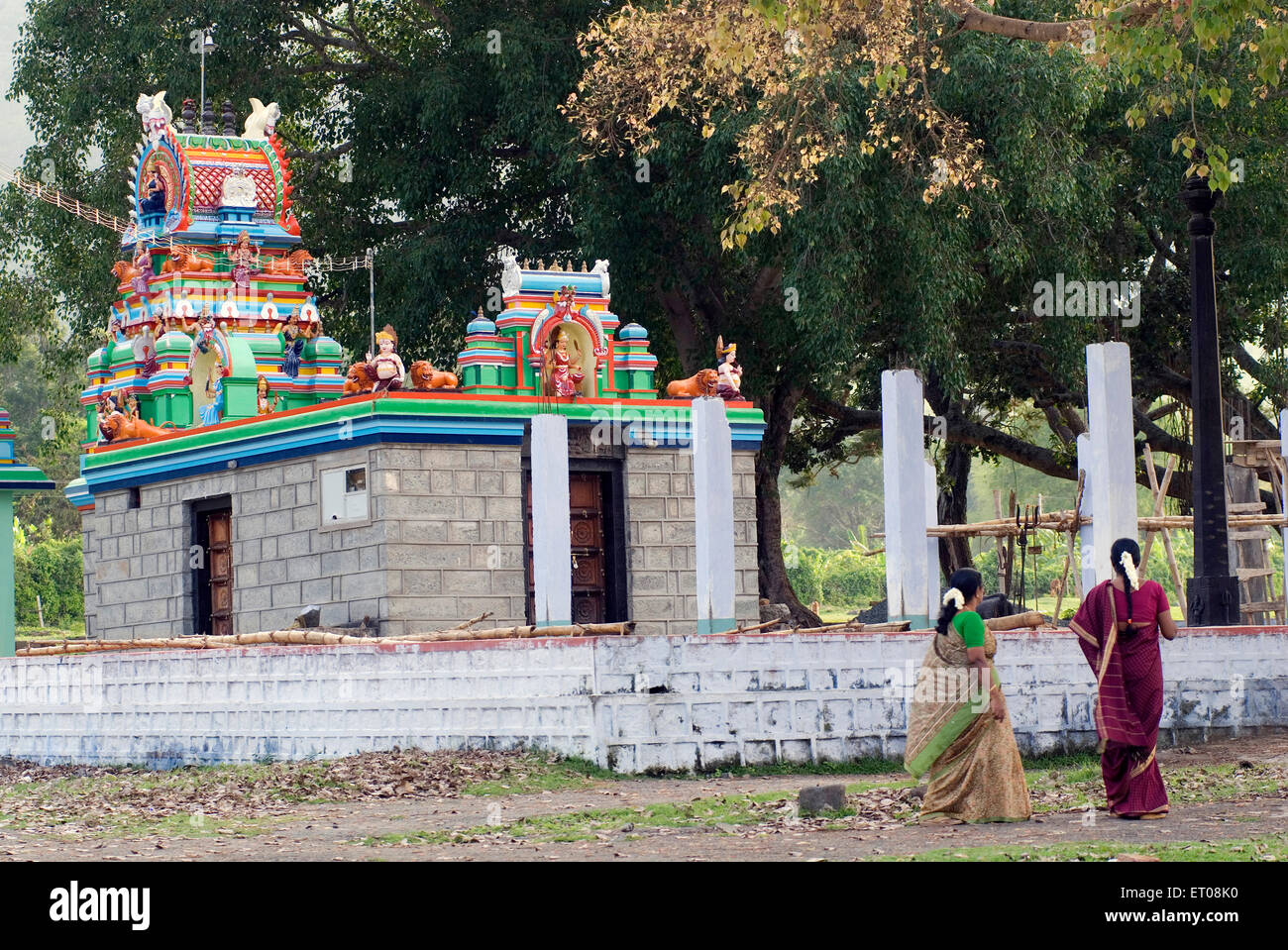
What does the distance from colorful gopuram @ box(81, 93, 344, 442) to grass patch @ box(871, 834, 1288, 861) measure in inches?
660

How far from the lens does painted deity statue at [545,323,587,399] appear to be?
73.4 feet

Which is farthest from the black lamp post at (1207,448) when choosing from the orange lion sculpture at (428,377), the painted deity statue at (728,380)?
the orange lion sculpture at (428,377)

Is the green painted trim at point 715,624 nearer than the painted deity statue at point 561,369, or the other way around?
the green painted trim at point 715,624

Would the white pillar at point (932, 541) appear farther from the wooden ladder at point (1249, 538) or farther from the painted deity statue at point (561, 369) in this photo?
the painted deity statue at point (561, 369)

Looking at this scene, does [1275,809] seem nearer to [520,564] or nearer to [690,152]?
[520,564]

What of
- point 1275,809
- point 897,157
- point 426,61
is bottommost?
point 1275,809

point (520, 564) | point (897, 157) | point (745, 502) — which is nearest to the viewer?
point (520, 564)

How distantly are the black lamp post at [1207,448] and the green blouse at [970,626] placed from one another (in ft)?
16.9

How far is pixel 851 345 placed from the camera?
2662cm

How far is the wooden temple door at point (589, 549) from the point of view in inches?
882

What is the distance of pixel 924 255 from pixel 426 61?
10.4 metres

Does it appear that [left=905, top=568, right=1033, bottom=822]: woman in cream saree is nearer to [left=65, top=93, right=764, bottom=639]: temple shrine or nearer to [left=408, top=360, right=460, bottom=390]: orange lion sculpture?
[left=65, top=93, right=764, bottom=639]: temple shrine

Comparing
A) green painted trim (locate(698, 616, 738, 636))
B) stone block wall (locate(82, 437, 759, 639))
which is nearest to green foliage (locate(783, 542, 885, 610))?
stone block wall (locate(82, 437, 759, 639))
